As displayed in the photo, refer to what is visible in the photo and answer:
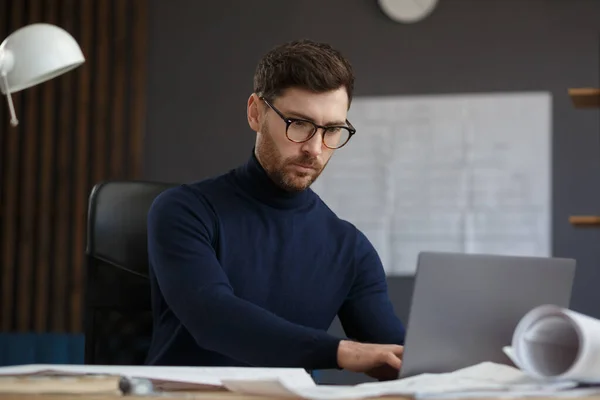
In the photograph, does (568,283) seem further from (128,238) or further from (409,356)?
(128,238)

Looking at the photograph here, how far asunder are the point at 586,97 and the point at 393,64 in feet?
3.53

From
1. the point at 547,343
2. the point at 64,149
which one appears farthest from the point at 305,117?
the point at 64,149

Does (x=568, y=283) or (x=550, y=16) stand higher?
(x=550, y=16)

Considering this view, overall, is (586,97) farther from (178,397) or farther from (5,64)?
(178,397)

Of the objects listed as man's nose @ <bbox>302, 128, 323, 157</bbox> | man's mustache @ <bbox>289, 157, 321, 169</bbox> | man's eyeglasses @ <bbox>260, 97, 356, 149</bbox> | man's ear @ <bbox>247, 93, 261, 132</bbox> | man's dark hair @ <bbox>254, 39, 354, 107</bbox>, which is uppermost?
man's dark hair @ <bbox>254, 39, 354, 107</bbox>

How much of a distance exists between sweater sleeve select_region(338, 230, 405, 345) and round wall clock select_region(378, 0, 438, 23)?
227cm

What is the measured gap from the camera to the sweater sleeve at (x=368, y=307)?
197 centimetres

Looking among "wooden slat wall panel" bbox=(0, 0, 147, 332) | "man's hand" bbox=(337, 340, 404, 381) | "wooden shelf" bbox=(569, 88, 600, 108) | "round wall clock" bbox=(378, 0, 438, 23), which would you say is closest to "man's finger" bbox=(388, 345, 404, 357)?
"man's hand" bbox=(337, 340, 404, 381)

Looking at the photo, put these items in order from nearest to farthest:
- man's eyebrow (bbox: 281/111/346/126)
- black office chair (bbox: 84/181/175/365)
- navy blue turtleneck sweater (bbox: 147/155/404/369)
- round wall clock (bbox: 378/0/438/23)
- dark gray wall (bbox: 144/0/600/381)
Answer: navy blue turtleneck sweater (bbox: 147/155/404/369) < man's eyebrow (bbox: 281/111/346/126) < black office chair (bbox: 84/181/175/365) < dark gray wall (bbox: 144/0/600/381) < round wall clock (bbox: 378/0/438/23)

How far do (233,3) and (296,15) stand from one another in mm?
323

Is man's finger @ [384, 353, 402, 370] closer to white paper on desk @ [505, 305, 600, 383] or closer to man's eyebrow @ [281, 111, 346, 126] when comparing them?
white paper on desk @ [505, 305, 600, 383]

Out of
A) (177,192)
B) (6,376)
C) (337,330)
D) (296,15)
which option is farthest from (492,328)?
(296,15)

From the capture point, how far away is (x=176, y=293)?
1697 millimetres

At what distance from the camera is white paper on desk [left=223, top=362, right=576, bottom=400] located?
0.94 metres
